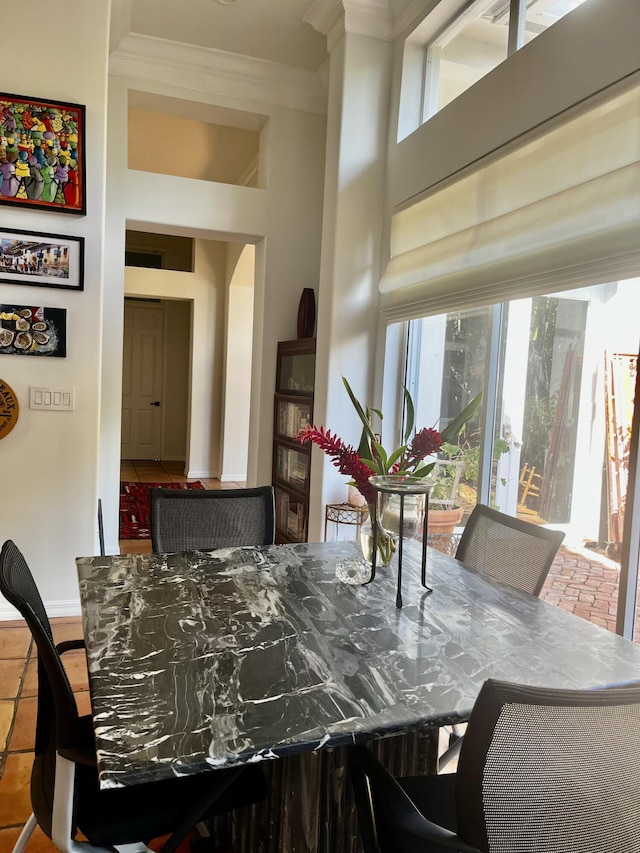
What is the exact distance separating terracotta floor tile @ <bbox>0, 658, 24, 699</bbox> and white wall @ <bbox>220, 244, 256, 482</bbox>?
4.55 metres

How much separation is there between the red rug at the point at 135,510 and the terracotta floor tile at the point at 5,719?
6.14ft

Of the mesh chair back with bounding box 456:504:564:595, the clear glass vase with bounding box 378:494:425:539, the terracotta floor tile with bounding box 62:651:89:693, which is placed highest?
the clear glass vase with bounding box 378:494:425:539

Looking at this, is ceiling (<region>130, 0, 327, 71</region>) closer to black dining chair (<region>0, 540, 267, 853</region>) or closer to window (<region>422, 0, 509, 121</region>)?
window (<region>422, 0, 509, 121</region>)

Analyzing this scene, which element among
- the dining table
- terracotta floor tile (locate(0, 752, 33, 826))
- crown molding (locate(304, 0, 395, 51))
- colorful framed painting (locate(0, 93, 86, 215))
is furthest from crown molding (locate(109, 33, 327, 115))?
terracotta floor tile (locate(0, 752, 33, 826))

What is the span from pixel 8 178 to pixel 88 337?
0.83 meters

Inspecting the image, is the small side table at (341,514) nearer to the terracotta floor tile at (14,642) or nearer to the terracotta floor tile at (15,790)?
the terracotta floor tile at (14,642)

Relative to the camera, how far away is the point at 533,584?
1.80 m

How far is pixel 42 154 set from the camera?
119 inches

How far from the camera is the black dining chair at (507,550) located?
70.4 inches

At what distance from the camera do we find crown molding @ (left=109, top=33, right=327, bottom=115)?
152 inches

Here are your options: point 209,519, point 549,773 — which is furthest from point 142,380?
point 549,773

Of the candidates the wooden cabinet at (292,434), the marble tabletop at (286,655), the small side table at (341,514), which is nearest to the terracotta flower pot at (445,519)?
the small side table at (341,514)

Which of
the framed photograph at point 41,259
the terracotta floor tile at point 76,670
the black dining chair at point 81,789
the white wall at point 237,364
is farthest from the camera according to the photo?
the white wall at point 237,364

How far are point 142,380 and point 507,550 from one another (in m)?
7.68
